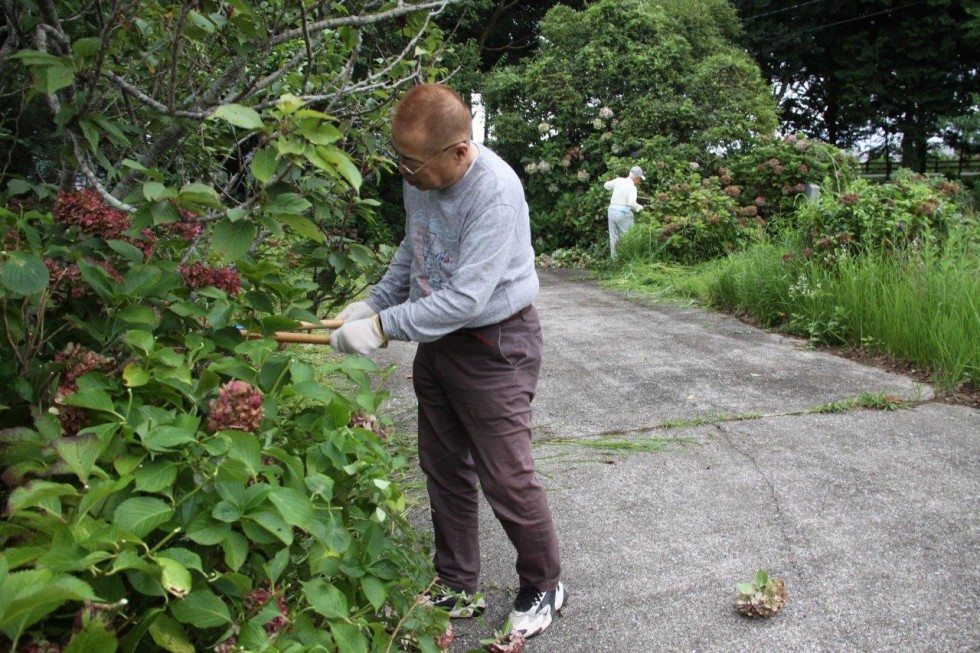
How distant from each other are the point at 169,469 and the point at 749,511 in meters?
2.27

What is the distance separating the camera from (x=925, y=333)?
4.79 m

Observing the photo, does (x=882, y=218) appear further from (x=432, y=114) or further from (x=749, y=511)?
(x=432, y=114)

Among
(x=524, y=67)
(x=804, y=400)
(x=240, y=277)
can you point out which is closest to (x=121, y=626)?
(x=240, y=277)

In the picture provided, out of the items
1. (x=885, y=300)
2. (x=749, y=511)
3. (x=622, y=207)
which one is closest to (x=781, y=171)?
(x=622, y=207)

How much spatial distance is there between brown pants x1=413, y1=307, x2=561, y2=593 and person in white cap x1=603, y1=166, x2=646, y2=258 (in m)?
8.94

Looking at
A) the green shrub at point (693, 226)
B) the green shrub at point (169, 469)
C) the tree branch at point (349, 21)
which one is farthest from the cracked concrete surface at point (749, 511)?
the green shrub at point (693, 226)

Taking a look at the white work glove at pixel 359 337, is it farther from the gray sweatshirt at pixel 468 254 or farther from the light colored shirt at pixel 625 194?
the light colored shirt at pixel 625 194

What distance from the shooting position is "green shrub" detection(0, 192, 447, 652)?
135 cm

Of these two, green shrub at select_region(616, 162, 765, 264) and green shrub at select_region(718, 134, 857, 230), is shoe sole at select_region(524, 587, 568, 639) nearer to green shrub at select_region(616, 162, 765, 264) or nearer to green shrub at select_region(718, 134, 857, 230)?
green shrub at select_region(616, 162, 765, 264)

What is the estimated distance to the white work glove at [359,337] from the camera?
7.32ft

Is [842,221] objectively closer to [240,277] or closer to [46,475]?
[240,277]

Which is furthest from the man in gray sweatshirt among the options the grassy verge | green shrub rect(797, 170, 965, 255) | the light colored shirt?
the light colored shirt

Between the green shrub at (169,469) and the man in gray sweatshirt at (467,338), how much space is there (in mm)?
Answer: 310

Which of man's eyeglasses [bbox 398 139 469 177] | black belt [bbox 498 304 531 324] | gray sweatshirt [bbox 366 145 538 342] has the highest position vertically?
man's eyeglasses [bbox 398 139 469 177]
